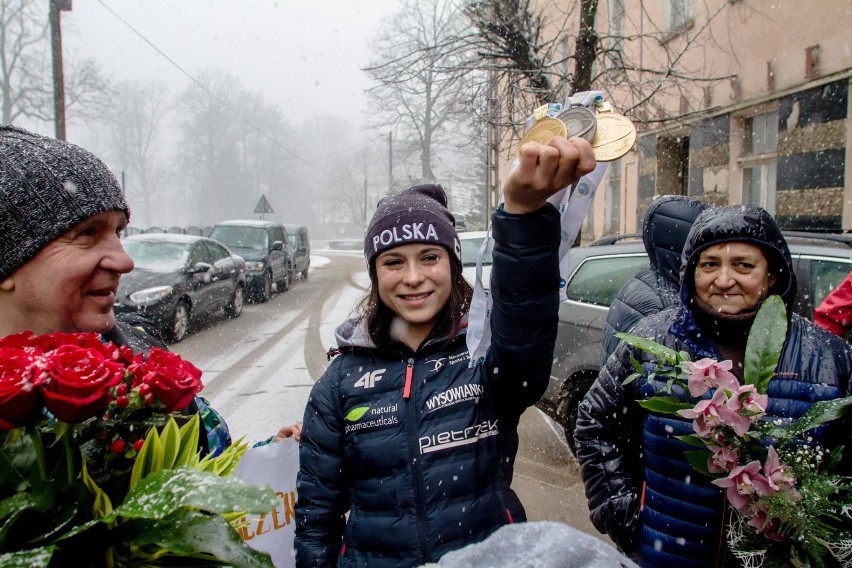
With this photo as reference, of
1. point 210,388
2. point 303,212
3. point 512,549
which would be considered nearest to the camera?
point 512,549

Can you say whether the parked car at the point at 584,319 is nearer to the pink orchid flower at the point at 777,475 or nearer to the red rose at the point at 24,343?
the pink orchid flower at the point at 777,475

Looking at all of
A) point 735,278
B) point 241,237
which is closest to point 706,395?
point 735,278

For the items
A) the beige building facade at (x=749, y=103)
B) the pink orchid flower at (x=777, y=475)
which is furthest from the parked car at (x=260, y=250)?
the pink orchid flower at (x=777, y=475)

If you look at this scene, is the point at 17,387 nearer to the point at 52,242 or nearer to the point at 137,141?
the point at 52,242

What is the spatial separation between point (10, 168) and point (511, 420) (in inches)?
55.7

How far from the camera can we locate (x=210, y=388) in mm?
6871

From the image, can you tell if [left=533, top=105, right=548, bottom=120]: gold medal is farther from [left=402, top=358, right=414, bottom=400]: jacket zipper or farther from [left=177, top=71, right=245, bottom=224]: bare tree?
[left=177, top=71, right=245, bottom=224]: bare tree

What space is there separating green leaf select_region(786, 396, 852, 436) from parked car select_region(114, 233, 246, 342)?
8.37 m

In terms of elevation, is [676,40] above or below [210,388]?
above

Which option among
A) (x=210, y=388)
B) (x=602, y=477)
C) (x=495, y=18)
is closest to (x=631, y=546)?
(x=602, y=477)

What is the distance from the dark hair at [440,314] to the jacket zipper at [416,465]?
0.14 m

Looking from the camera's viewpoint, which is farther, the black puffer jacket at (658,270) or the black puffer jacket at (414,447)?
the black puffer jacket at (658,270)

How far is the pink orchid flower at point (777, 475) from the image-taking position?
136 cm

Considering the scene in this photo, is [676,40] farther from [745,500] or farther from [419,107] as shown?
[419,107]
